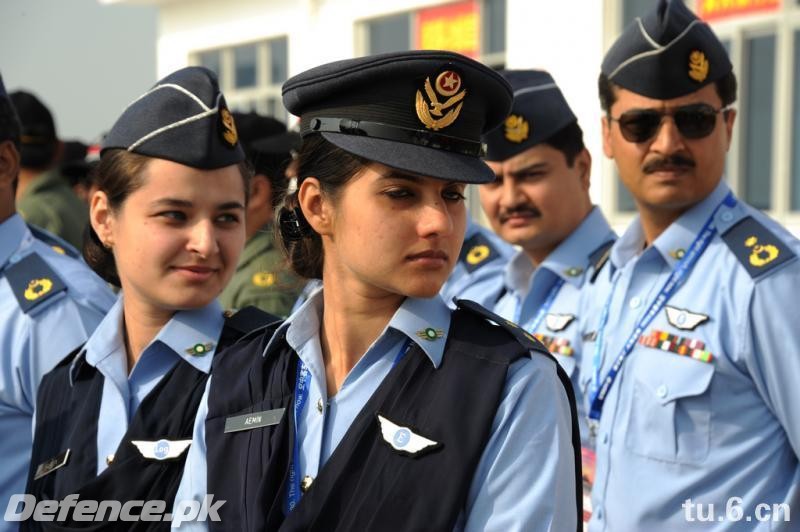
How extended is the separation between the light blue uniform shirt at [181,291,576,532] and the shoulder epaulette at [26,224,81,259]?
1.65 m

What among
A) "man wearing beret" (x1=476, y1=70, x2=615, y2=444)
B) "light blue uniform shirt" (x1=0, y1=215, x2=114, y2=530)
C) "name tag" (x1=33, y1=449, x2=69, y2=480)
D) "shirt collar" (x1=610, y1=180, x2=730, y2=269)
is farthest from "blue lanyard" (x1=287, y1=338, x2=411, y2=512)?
"man wearing beret" (x1=476, y1=70, x2=615, y2=444)

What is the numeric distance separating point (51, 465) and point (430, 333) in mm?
1166

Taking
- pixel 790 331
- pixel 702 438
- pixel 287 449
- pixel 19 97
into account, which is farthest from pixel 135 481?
pixel 19 97

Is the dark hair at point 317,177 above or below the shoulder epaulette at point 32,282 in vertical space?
above

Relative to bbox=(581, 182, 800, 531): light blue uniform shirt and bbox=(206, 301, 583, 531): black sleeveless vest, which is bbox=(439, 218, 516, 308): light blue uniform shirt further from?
bbox=(206, 301, 583, 531): black sleeveless vest

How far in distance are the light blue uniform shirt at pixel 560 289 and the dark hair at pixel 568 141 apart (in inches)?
9.6

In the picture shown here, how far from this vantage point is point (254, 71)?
15.7 m

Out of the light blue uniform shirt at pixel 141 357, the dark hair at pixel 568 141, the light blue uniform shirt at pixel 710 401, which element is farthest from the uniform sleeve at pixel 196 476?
the dark hair at pixel 568 141

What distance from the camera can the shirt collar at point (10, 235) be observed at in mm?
3457

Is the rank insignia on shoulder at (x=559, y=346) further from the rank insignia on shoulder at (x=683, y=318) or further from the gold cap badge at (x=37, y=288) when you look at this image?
the gold cap badge at (x=37, y=288)

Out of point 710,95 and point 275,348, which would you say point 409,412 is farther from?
point 710,95

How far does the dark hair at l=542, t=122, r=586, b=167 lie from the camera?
426cm

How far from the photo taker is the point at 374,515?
1959mm

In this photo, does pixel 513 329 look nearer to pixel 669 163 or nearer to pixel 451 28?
pixel 669 163
